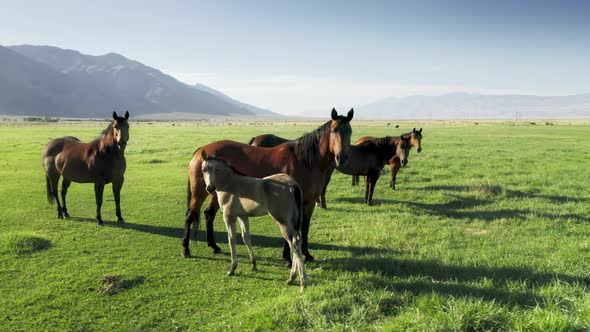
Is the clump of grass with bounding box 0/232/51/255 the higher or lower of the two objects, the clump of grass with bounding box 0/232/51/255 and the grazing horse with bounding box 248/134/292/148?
the lower

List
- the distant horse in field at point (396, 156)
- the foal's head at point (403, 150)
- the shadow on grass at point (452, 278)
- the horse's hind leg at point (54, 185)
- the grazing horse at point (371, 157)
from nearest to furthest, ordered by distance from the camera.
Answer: the shadow on grass at point (452, 278)
the horse's hind leg at point (54, 185)
the grazing horse at point (371, 157)
the foal's head at point (403, 150)
the distant horse in field at point (396, 156)

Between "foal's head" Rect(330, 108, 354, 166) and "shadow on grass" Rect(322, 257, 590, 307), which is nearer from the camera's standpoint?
"shadow on grass" Rect(322, 257, 590, 307)

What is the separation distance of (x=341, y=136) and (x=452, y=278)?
128 inches

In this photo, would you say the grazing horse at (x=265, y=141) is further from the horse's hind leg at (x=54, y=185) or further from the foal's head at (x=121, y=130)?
the horse's hind leg at (x=54, y=185)

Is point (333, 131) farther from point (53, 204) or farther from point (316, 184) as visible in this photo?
point (53, 204)

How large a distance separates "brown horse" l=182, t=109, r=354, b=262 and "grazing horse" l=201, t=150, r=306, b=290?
3.12ft

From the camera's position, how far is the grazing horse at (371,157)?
12.3 meters

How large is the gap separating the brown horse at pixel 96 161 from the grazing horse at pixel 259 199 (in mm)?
4346

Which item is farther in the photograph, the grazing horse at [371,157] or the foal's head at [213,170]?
the grazing horse at [371,157]

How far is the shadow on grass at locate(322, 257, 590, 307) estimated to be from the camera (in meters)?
5.11

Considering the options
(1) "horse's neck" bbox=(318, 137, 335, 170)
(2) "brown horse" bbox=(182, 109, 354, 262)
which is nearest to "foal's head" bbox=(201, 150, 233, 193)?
(2) "brown horse" bbox=(182, 109, 354, 262)

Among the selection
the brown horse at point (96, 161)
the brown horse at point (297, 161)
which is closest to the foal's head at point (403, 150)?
the brown horse at point (297, 161)

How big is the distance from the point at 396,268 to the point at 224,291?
3.20 metres

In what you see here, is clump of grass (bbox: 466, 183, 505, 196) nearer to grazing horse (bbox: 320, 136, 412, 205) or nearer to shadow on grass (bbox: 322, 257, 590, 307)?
grazing horse (bbox: 320, 136, 412, 205)
